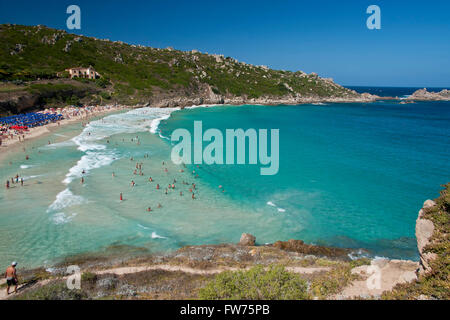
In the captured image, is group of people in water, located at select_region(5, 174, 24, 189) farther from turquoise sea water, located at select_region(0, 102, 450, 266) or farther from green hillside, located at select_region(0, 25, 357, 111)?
green hillside, located at select_region(0, 25, 357, 111)

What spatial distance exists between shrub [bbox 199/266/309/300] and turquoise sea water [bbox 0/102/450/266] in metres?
9.28

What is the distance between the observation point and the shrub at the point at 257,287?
32.1 feet

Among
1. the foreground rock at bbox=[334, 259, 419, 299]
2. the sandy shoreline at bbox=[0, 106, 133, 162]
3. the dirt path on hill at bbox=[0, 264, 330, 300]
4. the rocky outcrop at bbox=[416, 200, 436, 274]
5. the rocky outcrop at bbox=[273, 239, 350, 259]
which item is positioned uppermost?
the sandy shoreline at bbox=[0, 106, 133, 162]

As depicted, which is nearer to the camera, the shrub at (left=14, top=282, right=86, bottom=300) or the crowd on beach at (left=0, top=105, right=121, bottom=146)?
the shrub at (left=14, top=282, right=86, bottom=300)

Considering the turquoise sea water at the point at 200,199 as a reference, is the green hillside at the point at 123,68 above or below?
above

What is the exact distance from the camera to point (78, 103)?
274ft

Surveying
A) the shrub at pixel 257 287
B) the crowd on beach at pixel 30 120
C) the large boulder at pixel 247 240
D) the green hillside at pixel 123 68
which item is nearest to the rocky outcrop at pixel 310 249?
the large boulder at pixel 247 240

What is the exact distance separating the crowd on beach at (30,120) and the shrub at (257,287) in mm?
46200

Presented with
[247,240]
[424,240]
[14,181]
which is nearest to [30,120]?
[14,181]

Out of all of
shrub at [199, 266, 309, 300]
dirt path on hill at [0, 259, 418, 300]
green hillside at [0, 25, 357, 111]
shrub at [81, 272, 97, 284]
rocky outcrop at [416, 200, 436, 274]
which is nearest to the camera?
shrub at [199, 266, 309, 300]

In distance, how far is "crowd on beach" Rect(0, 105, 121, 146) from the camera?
149 ft

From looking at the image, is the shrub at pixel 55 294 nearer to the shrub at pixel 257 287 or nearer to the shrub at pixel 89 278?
the shrub at pixel 89 278

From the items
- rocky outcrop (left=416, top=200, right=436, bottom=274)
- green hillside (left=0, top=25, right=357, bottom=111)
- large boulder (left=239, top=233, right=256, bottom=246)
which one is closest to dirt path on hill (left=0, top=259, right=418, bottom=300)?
rocky outcrop (left=416, top=200, right=436, bottom=274)
